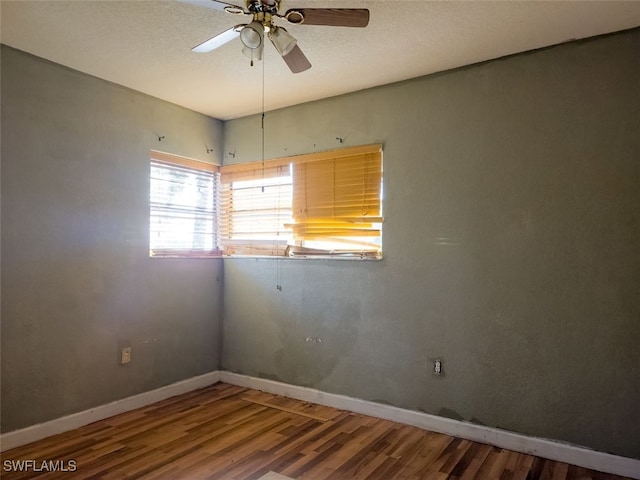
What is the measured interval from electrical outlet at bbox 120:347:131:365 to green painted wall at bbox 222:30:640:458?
132cm

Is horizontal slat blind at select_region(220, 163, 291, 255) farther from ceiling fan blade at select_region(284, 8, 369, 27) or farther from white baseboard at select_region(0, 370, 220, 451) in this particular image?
ceiling fan blade at select_region(284, 8, 369, 27)

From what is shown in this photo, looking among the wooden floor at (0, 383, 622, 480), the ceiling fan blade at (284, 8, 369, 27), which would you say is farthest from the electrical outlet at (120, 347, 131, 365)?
the ceiling fan blade at (284, 8, 369, 27)

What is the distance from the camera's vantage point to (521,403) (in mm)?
A: 2736

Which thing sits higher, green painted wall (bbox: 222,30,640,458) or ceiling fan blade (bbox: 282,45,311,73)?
ceiling fan blade (bbox: 282,45,311,73)

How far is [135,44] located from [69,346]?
6.85 feet

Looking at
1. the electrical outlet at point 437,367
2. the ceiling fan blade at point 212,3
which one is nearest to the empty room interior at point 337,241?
the electrical outlet at point 437,367

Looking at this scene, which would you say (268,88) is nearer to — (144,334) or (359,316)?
(359,316)

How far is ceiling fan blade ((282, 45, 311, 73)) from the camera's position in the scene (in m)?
2.14

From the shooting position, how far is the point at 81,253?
3105 mm

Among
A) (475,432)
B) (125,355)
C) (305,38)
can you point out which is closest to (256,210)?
(125,355)

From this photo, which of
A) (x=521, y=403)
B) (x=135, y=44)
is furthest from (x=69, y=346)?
(x=521, y=403)

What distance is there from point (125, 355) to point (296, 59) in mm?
2578

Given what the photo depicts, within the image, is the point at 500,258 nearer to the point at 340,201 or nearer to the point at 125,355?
the point at 340,201

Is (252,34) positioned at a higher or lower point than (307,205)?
higher
